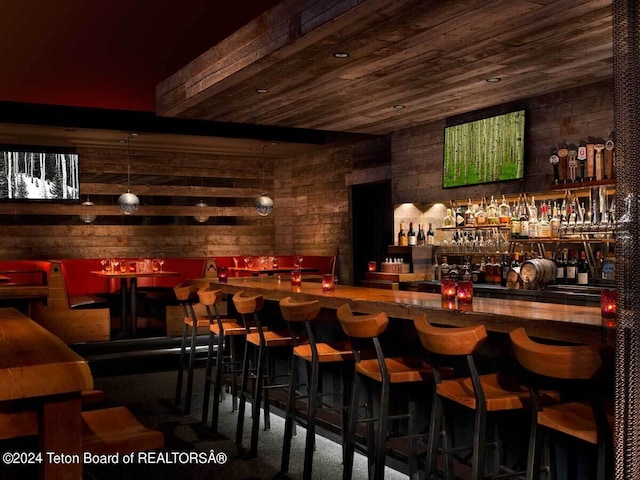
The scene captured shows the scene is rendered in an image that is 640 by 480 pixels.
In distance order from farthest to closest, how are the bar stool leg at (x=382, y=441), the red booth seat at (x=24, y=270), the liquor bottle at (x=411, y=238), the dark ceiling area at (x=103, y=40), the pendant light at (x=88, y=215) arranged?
the pendant light at (x=88, y=215) → the red booth seat at (x=24, y=270) → the liquor bottle at (x=411, y=238) → the dark ceiling area at (x=103, y=40) → the bar stool leg at (x=382, y=441)

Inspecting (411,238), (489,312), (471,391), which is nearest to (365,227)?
(411,238)

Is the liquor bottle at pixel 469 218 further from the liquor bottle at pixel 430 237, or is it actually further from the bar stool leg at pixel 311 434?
the bar stool leg at pixel 311 434

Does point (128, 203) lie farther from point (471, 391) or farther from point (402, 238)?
point (471, 391)

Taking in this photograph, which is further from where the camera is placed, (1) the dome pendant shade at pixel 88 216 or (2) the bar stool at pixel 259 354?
(1) the dome pendant shade at pixel 88 216

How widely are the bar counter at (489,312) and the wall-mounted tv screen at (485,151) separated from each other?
111 inches

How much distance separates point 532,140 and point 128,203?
6436 millimetres

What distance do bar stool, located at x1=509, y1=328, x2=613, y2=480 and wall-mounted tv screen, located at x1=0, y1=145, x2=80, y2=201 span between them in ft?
30.5

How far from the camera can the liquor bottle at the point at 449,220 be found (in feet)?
25.4

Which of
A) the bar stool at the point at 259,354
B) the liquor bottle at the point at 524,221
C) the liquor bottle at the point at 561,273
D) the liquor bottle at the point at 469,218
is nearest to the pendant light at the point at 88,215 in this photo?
the liquor bottle at the point at 469,218

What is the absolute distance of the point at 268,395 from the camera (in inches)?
196

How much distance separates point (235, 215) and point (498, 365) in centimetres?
906

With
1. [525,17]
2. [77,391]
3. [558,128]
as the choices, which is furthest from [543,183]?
[77,391]

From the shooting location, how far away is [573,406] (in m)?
2.56

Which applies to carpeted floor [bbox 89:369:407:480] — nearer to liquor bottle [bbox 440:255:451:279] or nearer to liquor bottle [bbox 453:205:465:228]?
liquor bottle [bbox 440:255:451:279]
